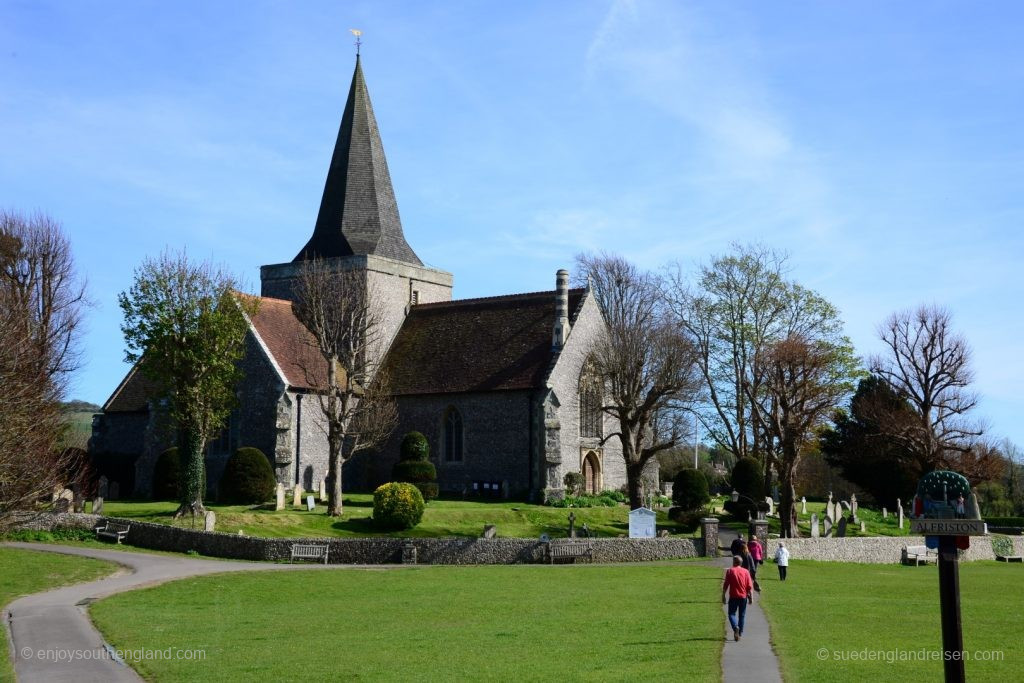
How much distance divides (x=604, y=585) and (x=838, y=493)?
183 feet

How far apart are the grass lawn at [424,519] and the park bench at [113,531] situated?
177cm

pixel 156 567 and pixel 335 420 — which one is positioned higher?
pixel 335 420

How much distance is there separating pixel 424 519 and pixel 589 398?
14.0 meters

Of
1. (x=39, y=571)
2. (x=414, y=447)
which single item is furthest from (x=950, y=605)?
(x=414, y=447)

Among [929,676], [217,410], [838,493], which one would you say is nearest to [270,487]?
[217,410]

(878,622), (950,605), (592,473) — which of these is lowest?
(878,622)

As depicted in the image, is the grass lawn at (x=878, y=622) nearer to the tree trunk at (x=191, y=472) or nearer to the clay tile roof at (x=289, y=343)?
the tree trunk at (x=191, y=472)

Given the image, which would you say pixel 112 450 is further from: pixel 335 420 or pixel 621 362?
pixel 621 362

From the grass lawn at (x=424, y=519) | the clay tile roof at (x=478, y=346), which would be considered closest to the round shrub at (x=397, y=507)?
the grass lawn at (x=424, y=519)

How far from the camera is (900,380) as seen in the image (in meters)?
55.6

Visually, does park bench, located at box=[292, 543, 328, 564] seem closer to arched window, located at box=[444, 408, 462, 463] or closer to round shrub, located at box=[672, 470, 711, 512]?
arched window, located at box=[444, 408, 462, 463]

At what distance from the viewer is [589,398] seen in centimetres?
5147
